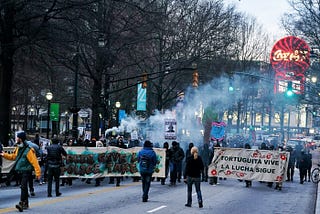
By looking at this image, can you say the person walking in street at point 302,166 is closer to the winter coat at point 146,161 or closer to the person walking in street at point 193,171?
the winter coat at point 146,161

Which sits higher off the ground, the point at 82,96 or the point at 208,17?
the point at 208,17

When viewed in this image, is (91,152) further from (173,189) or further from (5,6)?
(5,6)

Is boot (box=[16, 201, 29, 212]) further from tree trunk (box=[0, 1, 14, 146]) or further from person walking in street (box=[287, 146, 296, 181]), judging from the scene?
person walking in street (box=[287, 146, 296, 181])

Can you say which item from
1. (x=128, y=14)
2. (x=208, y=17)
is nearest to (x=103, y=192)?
(x=128, y=14)

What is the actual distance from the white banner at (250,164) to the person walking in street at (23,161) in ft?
43.9

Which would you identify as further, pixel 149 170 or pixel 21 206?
pixel 149 170

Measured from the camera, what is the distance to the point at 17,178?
2528 centimetres

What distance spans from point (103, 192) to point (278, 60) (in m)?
53.5

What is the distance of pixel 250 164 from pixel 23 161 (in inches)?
553

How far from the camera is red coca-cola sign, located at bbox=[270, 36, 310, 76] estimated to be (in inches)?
2410

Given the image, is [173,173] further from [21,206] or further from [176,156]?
[21,206]

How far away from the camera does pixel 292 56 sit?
66188 mm

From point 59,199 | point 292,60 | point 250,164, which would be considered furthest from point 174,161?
point 292,60

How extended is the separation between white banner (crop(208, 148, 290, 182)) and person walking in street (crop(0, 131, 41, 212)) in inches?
527
